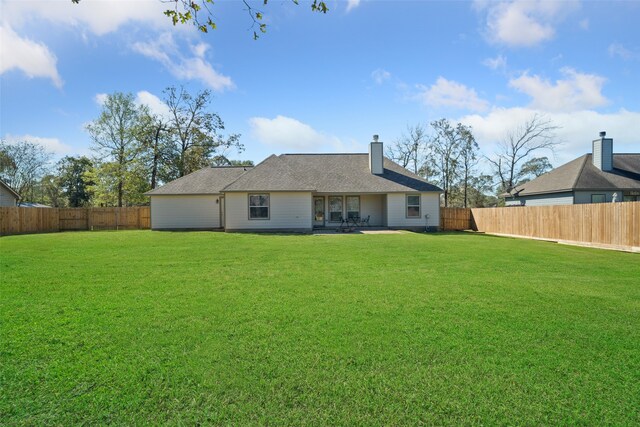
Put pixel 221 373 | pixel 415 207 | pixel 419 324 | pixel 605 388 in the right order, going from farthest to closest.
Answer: pixel 415 207, pixel 419 324, pixel 221 373, pixel 605 388

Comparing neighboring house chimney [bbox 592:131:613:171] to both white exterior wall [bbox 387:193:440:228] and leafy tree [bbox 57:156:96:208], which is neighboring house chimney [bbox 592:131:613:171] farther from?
leafy tree [bbox 57:156:96:208]

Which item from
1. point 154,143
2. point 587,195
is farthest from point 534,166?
point 154,143

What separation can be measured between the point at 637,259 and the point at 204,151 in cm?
3446

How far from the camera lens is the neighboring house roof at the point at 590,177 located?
2227cm

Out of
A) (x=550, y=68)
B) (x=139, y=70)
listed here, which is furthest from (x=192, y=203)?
(x=550, y=68)

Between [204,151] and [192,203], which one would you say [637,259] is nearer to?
[192,203]

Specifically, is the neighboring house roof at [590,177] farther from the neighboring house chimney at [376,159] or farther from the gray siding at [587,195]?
the neighboring house chimney at [376,159]

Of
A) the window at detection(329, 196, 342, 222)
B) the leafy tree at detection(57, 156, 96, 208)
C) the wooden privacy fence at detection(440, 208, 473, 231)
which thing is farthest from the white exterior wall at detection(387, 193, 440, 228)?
the leafy tree at detection(57, 156, 96, 208)

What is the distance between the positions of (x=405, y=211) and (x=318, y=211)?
5.57 metres

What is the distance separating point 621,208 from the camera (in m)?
12.7

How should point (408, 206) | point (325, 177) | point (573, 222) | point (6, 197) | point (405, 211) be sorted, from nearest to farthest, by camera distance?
point (573, 222) < point (405, 211) < point (408, 206) < point (325, 177) < point (6, 197)

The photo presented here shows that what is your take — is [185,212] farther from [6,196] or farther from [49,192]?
[49,192]

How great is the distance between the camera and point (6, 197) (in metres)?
25.9

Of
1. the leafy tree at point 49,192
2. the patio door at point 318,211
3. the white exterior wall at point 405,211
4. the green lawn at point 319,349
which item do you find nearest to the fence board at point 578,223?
the white exterior wall at point 405,211
